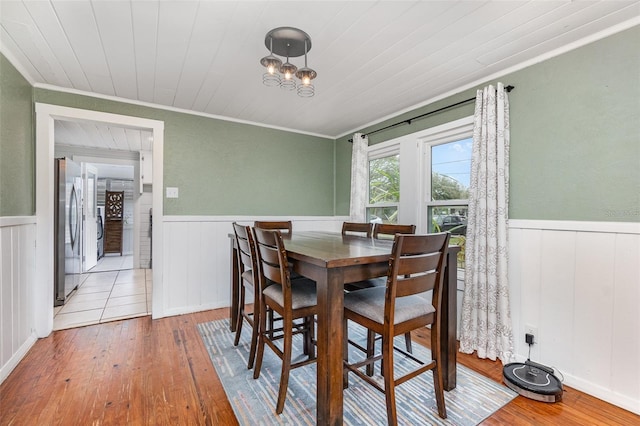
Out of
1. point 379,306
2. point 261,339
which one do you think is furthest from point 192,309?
point 379,306

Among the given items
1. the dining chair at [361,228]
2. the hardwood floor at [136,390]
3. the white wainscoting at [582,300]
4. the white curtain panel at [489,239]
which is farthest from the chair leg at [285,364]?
the white wainscoting at [582,300]

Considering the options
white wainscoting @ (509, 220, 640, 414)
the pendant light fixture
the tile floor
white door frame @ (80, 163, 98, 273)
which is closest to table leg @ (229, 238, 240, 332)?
the tile floor

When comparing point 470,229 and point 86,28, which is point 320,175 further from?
point 86,28

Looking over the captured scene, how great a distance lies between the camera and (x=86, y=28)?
1729 millimetres

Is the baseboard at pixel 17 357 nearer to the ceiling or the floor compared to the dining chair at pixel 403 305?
nearer to the floor

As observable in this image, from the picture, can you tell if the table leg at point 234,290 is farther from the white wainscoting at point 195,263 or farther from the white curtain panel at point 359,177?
the white curtain panel at point 359,177

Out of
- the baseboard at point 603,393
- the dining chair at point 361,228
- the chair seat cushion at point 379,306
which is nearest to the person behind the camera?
the chair seat cushion at point 379,306

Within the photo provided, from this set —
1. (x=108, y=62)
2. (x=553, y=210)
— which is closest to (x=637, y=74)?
(x=553, y=210)

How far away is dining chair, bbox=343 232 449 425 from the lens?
4.46 ft

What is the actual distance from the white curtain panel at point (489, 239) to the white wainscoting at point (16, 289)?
3.30 metres

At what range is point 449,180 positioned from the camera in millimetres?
2756

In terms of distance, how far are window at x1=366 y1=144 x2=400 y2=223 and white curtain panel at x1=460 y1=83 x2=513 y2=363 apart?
3.47 ft

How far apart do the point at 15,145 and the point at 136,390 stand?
78.7 inches

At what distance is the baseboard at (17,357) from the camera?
6.12ft
